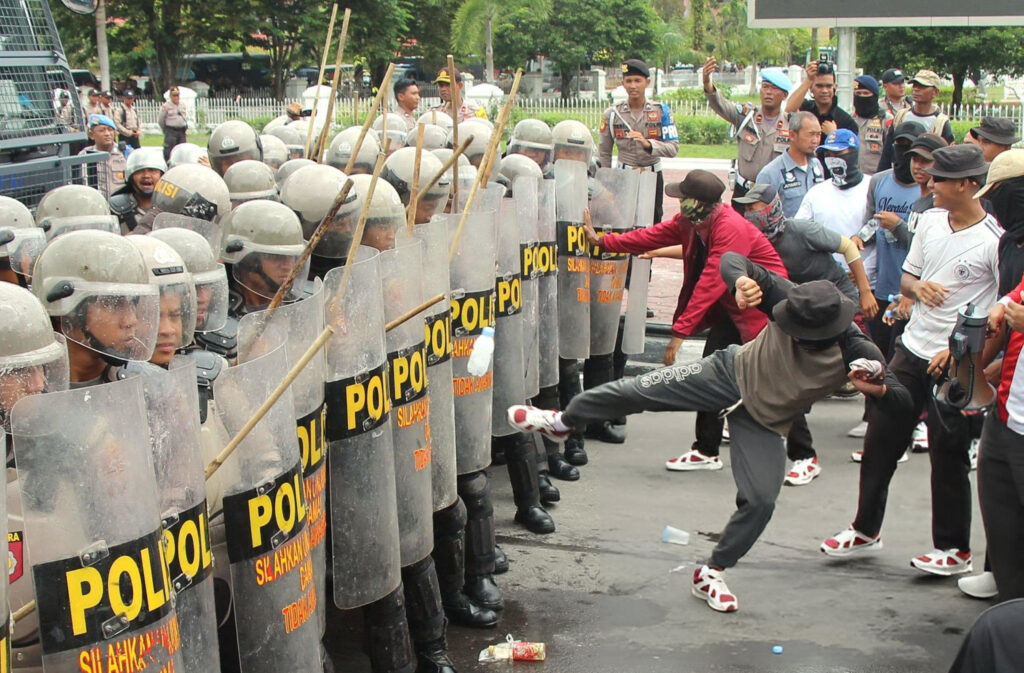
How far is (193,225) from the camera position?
519 centimetres

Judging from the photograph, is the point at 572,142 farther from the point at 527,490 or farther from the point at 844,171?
the point at 527,490

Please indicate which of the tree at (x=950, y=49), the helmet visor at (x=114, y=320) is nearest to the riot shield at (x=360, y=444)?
the helmet visor at (x=114, y=320)

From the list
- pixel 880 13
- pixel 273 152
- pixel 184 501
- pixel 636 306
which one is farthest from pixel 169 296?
pixel 880 13

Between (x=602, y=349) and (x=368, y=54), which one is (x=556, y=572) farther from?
(x=368, y=54)

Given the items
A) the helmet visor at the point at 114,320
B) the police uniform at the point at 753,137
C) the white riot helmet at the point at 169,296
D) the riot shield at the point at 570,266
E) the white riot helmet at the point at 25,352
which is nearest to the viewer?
the white riot helmet at the point at 25,352

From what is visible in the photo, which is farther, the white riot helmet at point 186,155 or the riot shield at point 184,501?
the white riot helmet at point 186,155

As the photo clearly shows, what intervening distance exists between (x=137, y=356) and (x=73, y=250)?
0.42 m

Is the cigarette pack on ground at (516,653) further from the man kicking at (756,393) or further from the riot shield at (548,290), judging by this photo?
the riot shield at (548,290)

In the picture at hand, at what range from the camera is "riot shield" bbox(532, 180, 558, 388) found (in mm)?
6344

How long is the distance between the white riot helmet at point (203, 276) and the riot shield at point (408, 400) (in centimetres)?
59

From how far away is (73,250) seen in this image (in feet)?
11.9

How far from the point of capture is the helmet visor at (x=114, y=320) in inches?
137

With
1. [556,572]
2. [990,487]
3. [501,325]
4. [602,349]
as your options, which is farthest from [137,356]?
[602,349]

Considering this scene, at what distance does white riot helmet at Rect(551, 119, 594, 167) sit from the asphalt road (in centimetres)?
192
